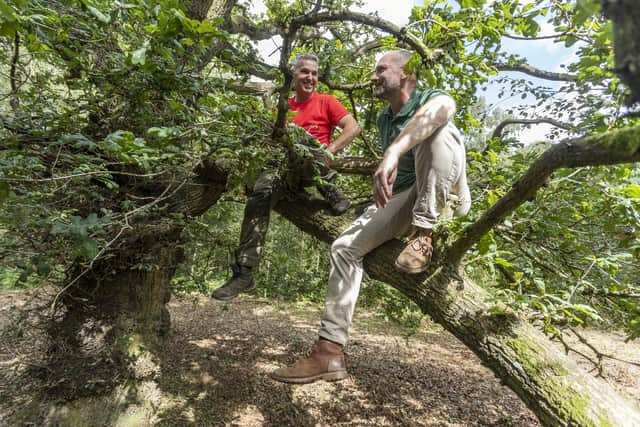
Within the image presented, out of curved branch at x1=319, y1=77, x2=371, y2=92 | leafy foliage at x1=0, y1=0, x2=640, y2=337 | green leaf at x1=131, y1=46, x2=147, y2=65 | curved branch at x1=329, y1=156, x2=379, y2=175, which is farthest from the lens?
curved branch at x1=319, y1=77, x2=371, y2=92

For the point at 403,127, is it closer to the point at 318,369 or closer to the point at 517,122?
the point at 318,369

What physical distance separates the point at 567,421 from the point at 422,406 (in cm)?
237

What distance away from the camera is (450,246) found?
209 cm

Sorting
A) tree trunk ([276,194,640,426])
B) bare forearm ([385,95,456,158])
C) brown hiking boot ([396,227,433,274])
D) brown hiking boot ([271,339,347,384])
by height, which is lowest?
brown hiking boot ([271,339,347,384])

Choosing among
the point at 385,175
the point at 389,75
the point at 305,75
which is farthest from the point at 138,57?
the point at 305,75

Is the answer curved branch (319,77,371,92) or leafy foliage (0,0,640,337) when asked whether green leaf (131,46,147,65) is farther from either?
curved branch (319,77,371,92)

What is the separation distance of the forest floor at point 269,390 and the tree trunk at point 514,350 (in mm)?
1901

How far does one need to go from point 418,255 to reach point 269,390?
281 centimetres

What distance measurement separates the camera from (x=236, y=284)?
8.73ft

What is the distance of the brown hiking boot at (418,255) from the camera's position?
2.01 metres

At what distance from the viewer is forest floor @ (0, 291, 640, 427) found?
3.09m

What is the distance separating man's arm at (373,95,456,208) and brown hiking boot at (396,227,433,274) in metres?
0.34

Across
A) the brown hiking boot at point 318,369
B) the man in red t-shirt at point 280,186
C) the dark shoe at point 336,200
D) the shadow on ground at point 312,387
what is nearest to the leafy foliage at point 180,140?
the man in red t-shirt at point 280,186

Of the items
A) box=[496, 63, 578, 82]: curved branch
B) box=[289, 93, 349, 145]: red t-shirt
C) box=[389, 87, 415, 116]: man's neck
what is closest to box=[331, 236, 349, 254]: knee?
box=[389, 87, 415, 116]: man's neck
